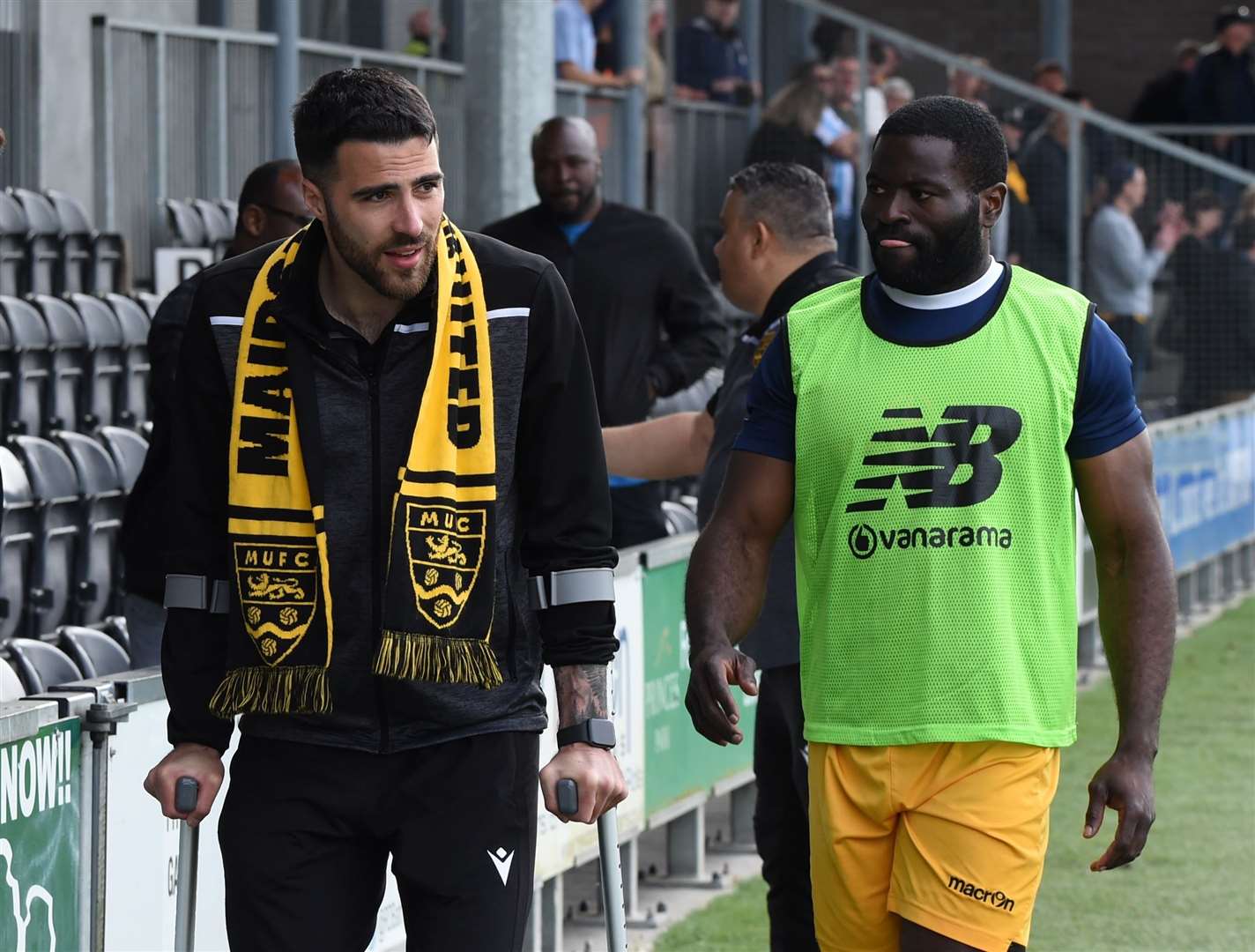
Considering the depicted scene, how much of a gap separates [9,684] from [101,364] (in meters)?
4.61

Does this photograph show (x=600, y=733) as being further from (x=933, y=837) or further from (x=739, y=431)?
(x=739, y=431)

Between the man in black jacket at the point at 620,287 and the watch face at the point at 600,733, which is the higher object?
the man in black jacket at the point at 620,287

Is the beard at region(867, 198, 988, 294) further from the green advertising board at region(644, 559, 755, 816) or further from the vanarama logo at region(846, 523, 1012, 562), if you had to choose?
the green advertising board at region(644, 559, 755, 816)

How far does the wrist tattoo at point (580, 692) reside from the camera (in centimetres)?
333

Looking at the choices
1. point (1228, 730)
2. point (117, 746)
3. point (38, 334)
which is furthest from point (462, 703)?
point (1228, 730)

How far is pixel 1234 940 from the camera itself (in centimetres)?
667

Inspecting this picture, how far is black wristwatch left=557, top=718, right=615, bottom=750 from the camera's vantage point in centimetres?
331

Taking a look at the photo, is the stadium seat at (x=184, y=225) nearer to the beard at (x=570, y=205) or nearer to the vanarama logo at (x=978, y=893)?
the beard at (x=570, y=205)

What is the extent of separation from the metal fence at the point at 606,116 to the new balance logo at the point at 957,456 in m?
9.82

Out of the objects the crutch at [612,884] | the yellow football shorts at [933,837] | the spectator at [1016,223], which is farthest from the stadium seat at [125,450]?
the spectator at [1016,223]

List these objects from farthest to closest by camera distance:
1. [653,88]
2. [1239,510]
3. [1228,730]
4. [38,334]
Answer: [1239,510] < [653,88] < [1228,730] < [38,334]

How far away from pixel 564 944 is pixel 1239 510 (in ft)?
30.6

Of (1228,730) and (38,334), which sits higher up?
(38,334)

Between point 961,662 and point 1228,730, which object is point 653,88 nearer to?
point 1228,730
